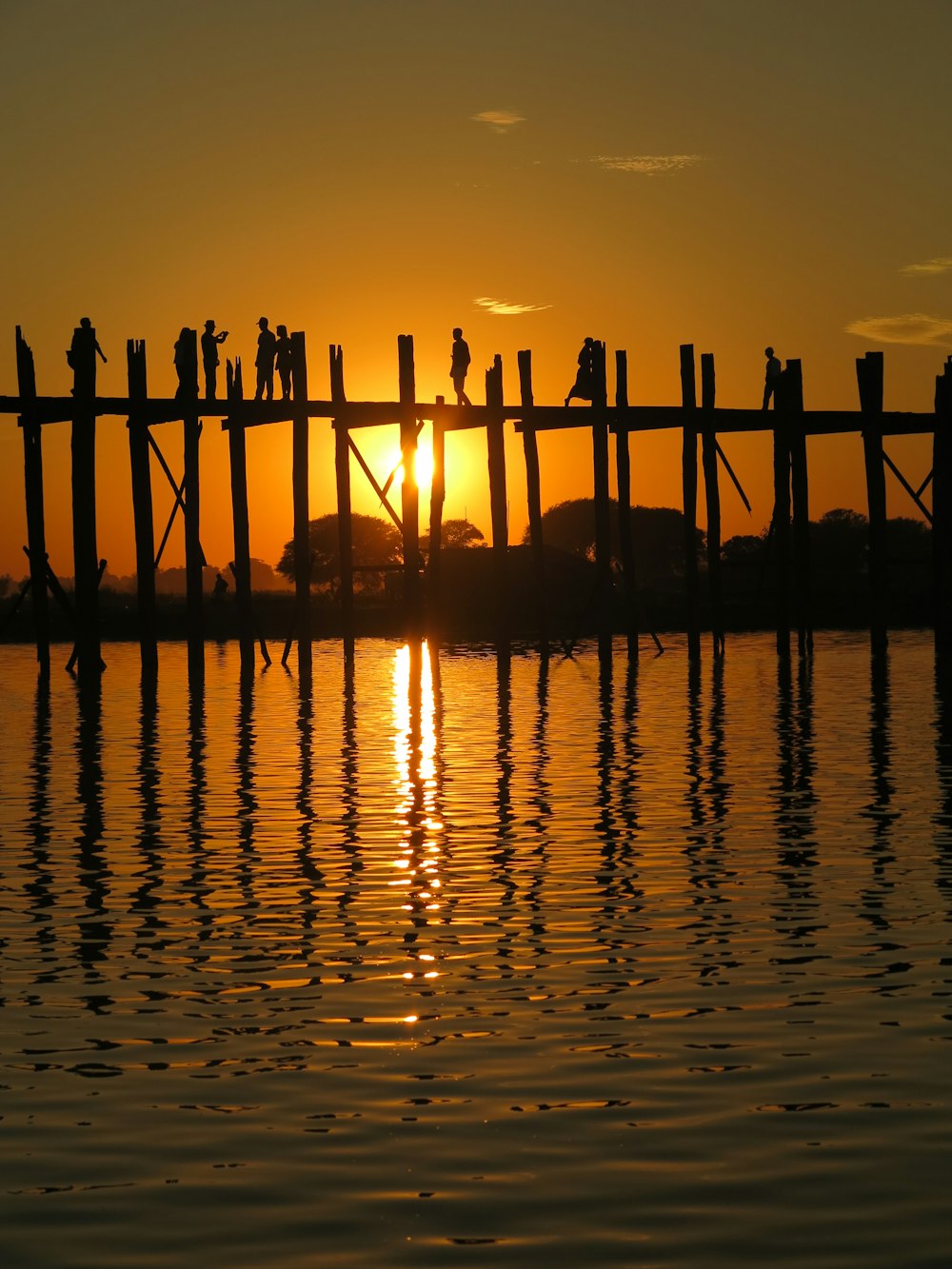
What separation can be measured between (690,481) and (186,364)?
27.8 feet

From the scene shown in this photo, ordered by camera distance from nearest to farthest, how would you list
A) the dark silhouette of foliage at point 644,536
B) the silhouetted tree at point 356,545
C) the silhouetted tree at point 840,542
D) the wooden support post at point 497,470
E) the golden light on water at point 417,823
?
the golden light on water at point 417,823
the wooden support post at point 497,470
the silhouetted tree at point 840,542
the silhouetted tree at point 356,545
the dark silhouette of foliage at point 644,536

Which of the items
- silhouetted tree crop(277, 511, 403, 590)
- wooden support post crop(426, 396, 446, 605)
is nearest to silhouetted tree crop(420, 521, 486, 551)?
silhouetted tree crop(277, 511, 403, 590)

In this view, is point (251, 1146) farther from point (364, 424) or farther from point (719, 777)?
point (364, 424)

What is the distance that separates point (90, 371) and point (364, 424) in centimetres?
458

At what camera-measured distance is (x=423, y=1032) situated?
6902 mm

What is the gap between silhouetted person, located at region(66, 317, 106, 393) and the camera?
28.2m

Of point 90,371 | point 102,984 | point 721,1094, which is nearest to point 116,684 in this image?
point 90,371

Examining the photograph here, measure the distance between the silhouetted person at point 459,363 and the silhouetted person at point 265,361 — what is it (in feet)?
9.63

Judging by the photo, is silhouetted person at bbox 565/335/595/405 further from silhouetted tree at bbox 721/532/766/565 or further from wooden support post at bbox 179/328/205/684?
silhouetted tree at bbox 721/532/766/565

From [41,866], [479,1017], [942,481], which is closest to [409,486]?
[942,481]

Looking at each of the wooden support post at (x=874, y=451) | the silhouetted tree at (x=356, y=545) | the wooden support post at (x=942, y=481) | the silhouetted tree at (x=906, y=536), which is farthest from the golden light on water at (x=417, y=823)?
the silhouetted tree at (x=906, y=536)

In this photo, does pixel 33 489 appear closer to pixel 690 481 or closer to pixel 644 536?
pixel 690 481

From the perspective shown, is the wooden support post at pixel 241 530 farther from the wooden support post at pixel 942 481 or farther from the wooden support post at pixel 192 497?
the wooden support post at pixel 942 481

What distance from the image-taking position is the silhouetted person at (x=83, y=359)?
92.4 ft
